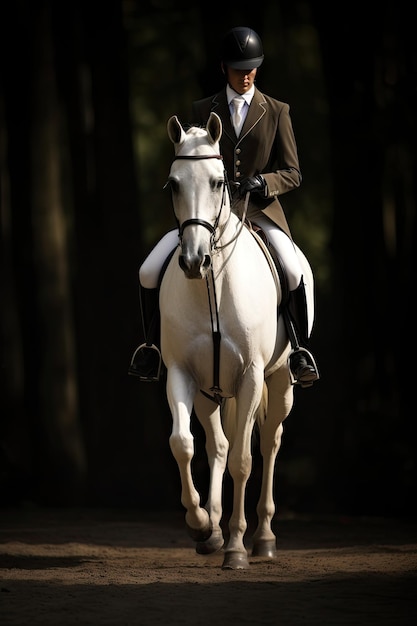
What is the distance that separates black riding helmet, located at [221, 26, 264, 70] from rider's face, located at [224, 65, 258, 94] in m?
0.06

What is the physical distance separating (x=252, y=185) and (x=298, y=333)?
1.09 metres

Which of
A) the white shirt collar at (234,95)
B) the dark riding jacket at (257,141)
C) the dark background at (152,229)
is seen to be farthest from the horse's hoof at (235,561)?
the dark background at (152,229)

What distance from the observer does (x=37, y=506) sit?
13.1 metres

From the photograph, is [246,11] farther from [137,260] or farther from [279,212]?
[279,212]

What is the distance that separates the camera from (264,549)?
884 centimetres

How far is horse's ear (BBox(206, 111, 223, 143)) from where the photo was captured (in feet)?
24.5

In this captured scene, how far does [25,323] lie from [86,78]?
258 centimetres

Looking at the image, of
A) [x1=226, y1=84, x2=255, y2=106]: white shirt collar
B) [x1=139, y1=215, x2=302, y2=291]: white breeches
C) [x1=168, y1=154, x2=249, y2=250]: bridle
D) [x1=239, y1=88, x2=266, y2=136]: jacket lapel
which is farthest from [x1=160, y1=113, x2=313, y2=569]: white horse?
[x1=226, y1=84, x2=255, y2=106]: white shirt collar

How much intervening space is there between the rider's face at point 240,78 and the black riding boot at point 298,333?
1264mm

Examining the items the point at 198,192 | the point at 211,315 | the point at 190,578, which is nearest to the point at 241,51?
the point at 198,192

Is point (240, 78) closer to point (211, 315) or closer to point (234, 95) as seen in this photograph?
point (234, 95)

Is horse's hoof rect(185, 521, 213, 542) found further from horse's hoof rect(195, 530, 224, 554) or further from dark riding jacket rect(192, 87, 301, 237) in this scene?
dark riding jacket rect(192, 87, 301, 237)

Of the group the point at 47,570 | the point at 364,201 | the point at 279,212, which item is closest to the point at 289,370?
the point at 279,212

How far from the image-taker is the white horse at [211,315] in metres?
7.23
